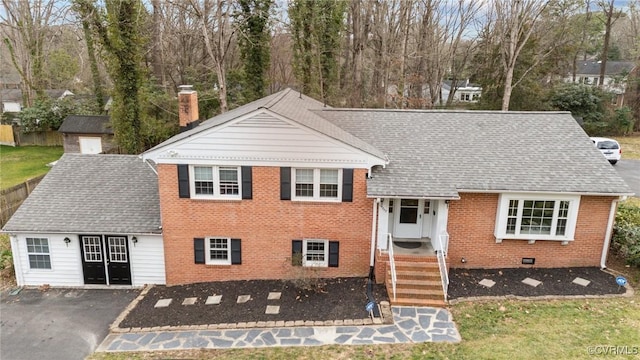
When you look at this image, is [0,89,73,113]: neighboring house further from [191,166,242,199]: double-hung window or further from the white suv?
the white suv

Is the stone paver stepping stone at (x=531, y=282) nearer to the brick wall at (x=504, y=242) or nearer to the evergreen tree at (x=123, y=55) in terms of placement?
the brick wall at (x=504, y=242)

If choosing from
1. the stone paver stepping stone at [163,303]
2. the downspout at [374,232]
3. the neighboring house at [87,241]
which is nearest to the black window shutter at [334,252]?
the downspout at [374,232]

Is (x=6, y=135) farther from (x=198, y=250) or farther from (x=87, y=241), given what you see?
(x=198, y=250)

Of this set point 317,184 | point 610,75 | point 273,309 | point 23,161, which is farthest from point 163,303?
point 610,75

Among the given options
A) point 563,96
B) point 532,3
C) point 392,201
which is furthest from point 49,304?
point 563,96

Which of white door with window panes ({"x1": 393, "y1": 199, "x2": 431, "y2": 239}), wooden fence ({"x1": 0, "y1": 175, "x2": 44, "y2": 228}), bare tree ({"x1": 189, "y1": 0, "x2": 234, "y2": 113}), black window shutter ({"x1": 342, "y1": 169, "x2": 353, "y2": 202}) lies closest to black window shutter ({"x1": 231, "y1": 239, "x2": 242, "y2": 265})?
black window shutter ({"x1": 342, "y1": 169, "x2": 353, "y2": 202})
